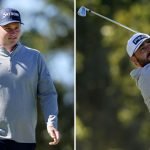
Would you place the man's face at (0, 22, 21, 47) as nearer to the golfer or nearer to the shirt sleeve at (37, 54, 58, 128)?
the golfer

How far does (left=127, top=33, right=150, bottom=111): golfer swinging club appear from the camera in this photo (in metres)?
4.81

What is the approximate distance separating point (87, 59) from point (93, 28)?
764 millimetres

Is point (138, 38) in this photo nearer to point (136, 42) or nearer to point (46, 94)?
point (136, 42)

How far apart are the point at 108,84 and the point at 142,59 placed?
13778mm

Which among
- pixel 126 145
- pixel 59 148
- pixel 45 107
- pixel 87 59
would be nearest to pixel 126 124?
pixel 126 145

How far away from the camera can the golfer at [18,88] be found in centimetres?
470

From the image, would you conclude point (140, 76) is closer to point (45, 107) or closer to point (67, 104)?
point (45, 107)

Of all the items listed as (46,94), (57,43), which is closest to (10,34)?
(46,94)

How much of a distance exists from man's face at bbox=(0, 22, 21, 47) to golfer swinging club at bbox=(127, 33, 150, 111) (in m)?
0.69

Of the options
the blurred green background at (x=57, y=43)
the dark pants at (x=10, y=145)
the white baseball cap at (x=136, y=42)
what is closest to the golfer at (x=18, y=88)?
the dark pants at (x=10, y=145)

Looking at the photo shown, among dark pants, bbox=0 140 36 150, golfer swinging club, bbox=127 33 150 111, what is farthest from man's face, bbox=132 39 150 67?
dark pants, bbox=0 140 36 150

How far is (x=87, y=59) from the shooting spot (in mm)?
18531

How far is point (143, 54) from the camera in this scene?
4859 millimetres

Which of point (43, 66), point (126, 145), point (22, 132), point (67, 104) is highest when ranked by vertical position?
point (43, 66)
